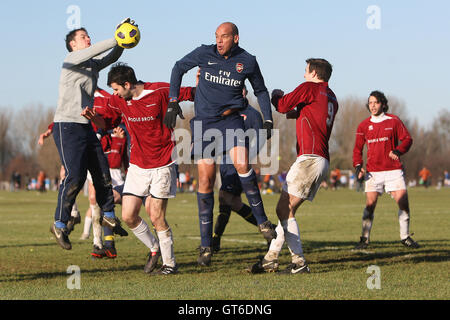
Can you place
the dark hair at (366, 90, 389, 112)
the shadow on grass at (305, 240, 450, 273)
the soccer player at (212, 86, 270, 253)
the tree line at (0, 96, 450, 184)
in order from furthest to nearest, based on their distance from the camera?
the tree line at (0, 96, 450, 184)
the dark hair at (366, 90, 389, 112)
the soccer player at (212, 86, 270, 253)
the shadow on grass at (305, 240, 450, 273)

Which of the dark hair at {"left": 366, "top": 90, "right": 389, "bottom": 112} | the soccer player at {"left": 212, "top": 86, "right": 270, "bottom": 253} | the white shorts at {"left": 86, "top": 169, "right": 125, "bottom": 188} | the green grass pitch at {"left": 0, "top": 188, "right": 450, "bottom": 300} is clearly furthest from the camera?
the white shorts at {"left": 86, "top": 169, "right": 125, "bottom": 188}

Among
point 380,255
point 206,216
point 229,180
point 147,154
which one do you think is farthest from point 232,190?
point 147,154

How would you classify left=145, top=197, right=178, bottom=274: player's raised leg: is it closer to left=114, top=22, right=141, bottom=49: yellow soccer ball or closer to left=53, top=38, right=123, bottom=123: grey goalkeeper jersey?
left=53, top=38, right=123, bottom=123: grey goalkeeper jersey

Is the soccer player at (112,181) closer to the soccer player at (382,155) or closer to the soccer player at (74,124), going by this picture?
the soccer player at (74,124)

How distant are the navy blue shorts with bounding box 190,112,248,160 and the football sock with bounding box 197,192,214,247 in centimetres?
80

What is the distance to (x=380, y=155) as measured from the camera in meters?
11.9

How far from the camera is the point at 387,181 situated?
11922mm

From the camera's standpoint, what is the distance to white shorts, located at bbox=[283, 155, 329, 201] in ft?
26.0

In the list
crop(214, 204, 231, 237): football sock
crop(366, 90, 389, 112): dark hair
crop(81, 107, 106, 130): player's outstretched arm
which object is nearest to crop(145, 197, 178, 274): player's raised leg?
crop(81, 107, 106, 130): player's outstretched arm

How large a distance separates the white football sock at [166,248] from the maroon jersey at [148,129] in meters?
0.82

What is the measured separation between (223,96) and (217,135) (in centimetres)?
47

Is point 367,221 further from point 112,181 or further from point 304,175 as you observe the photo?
point 112,181

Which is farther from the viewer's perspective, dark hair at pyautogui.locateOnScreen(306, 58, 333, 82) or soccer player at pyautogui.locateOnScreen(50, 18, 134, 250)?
soccer player at pyautogui.locateOnScreen(50, 18, 134, 250)
